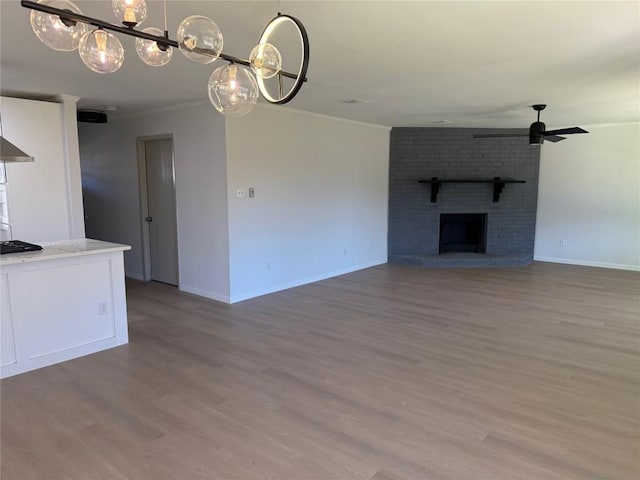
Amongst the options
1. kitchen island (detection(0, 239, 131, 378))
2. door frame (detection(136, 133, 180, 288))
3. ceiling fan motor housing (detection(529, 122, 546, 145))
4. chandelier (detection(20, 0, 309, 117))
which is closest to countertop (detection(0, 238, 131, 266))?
kitchen island (detection(0, 239, 131, 378))

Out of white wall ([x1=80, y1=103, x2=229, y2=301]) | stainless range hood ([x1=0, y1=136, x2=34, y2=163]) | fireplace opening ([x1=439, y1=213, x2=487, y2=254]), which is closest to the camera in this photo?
stainless range hood ([x1=0, y1=136, x2=34, y2=163])

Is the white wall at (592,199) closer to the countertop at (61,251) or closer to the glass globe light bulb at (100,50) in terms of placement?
the countertop at (61,251)

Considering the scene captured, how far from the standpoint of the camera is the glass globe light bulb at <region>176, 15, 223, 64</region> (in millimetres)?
1724

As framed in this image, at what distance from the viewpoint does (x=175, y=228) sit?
5.79m

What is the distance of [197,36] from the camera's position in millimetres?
1729

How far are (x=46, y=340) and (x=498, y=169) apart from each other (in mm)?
7258

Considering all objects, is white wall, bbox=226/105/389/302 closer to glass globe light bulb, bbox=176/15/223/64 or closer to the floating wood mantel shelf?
the floating wood mantel shelf

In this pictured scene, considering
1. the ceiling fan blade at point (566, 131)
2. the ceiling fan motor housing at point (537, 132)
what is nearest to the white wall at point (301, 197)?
the ceiling fan motor housing at point (537, 132)

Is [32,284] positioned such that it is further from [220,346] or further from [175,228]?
[175,228]

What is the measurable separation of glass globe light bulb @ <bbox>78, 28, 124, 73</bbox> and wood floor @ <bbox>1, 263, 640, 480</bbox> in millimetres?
1949

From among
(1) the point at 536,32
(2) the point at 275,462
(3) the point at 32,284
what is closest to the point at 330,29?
(1) the point at 536,32

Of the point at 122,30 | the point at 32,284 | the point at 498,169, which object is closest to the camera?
the point at 122,30

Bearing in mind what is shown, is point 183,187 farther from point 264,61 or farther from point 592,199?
point 592,199

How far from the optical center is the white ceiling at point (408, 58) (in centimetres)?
234
